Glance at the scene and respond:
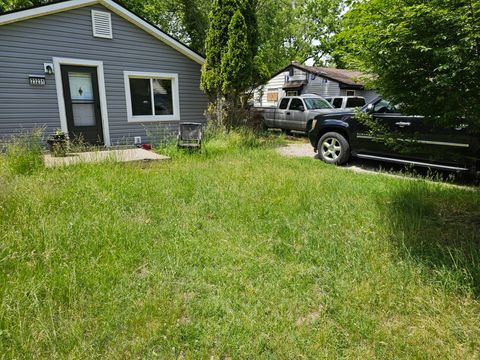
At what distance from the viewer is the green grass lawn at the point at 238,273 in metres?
1.96

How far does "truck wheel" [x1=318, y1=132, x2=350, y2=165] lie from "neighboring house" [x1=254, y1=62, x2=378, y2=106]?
10789 millimetres

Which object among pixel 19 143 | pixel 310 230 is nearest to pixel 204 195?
pixel 310 230

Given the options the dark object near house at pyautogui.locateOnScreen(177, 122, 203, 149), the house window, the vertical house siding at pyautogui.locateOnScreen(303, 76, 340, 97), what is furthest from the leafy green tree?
the house window

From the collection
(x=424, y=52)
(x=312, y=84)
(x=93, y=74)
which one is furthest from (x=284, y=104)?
(x=424, y=52)

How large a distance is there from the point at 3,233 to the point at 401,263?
12.5 feet

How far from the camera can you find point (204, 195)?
4633mm

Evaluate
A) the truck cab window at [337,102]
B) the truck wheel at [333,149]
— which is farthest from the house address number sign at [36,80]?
the truck cab window at [337,102]

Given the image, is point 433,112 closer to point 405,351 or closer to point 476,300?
point 476,300

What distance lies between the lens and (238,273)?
270 centimetres

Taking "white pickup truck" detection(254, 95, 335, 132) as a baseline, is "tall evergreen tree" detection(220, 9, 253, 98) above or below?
above

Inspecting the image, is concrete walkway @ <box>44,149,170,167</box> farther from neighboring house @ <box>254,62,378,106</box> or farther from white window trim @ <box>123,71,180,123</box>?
neighboring house @ <box>254,62,378,106</box>

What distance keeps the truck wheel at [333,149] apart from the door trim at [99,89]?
6.14m

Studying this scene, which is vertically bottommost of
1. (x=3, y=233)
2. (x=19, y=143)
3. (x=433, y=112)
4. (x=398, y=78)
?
(x=3, y=233)

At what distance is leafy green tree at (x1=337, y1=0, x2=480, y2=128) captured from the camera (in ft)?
8.14
